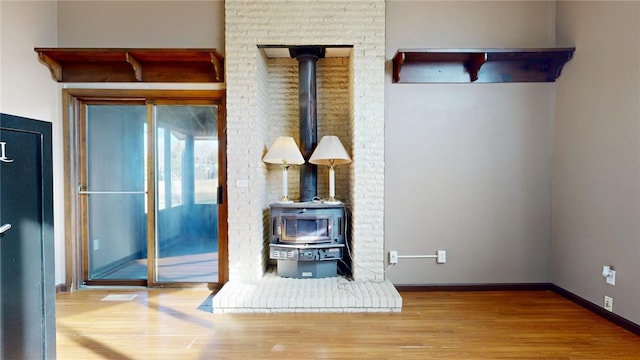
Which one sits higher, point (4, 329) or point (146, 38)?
point (146, 38)

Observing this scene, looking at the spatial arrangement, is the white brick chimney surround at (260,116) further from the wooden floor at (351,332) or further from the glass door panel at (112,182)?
the glass door panel at (112,182)

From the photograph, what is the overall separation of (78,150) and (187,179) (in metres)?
1.17

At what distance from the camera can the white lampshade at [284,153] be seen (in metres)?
3.45

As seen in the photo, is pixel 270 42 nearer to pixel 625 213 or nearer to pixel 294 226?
pixel 294 226

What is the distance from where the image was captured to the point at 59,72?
349 centimetres

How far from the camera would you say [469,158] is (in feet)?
11.5

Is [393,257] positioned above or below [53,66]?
below

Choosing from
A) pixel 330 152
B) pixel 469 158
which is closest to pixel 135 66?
pixel 330 152

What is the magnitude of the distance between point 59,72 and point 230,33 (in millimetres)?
1812

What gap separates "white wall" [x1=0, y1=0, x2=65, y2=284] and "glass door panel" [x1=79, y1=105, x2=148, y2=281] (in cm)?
24

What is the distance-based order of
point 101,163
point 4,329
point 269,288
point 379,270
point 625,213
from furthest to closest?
point 101,163, point 379,270, point 269,288, point 625,213, point 4,329

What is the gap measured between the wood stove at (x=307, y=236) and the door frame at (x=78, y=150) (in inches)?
24.3

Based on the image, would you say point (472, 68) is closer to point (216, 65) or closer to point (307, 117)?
point (307, 117)

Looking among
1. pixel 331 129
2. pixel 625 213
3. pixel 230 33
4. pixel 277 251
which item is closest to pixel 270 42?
pixel 230 33
